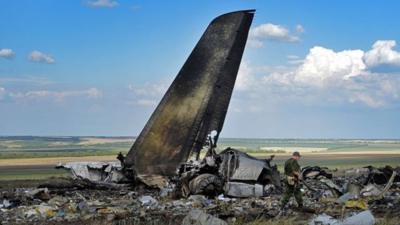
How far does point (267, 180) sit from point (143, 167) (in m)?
4.03

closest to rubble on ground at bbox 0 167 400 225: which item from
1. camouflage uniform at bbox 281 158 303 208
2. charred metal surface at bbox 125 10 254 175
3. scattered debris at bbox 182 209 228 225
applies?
scattered debris at bbox 182 209 228 225

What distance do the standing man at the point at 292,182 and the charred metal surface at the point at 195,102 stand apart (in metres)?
4.77

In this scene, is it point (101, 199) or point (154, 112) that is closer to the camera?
point (101, 199)

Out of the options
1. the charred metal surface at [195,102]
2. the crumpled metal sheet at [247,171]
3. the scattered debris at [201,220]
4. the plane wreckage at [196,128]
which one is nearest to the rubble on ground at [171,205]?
the scattered debris at [201,220]

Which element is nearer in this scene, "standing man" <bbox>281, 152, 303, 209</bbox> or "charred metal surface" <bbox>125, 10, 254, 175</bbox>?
"standing man" <bbox>281, 152, 303, 209</bbox>

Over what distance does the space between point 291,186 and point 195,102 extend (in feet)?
19.7

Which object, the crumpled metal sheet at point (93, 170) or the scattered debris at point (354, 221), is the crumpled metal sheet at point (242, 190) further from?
the scattered debris at point (354, 221)

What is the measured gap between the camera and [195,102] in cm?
1973

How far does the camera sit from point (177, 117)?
19641 mm

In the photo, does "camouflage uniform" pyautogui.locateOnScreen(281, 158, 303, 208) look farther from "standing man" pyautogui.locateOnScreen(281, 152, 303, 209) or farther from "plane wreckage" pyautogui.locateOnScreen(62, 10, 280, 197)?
"plane wreckage" pyautogui.locateOnScreen(62, 10, 280, 197)

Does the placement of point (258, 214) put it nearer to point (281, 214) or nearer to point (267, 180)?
point (281, 214)

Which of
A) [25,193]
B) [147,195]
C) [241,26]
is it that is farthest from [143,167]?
[241,26]

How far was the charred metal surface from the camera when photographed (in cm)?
1922

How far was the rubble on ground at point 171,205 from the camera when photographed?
42.0 ft
